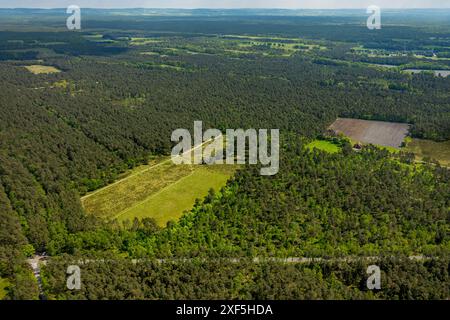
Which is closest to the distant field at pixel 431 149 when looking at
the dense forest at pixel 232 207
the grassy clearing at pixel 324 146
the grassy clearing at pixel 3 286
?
the dense forest at pixel 232 207

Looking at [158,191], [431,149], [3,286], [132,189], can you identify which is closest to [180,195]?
[158,191]

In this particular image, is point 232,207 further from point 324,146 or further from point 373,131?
point 373,131

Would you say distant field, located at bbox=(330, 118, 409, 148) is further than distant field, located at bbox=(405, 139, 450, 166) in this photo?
Yes

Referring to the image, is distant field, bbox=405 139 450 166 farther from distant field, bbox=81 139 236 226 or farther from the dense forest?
distant field, bbox=81 139 236 226

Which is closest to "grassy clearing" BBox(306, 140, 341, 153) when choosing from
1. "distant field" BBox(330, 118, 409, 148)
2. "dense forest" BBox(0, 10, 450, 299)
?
"dense forest" BBox(0, 10, 450, 299)

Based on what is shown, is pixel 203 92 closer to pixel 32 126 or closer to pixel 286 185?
pixel 32 126

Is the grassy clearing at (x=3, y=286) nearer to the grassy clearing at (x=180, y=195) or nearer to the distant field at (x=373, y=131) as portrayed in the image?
the grassy clearing at (x=180, y=195)
